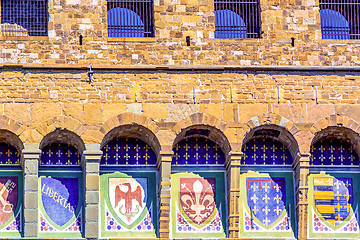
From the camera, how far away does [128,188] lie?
108 ft

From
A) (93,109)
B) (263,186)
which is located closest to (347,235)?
(263,186)

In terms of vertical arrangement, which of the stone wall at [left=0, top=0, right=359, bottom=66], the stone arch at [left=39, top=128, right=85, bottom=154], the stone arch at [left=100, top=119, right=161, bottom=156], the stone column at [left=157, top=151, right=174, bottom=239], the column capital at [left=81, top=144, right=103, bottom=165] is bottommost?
the stone column at [left=157, top=151, right=174, bottom=239]

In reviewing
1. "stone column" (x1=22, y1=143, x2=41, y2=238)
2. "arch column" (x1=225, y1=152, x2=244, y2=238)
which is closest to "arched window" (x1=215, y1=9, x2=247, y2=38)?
"arch column" (x1=225, y1=152, x2=244, y2=238)

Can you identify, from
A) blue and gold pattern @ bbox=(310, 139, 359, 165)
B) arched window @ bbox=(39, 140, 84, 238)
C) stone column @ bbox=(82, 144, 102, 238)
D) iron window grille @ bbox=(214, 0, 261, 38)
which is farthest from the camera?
iron window grille @ bbox=(214, 0, 261, 38)

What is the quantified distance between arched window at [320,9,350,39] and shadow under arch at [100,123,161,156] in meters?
5.06

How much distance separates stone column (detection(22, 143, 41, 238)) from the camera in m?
31.9

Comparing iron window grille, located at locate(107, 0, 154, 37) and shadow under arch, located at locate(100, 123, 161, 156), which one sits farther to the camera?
iron window grille, located at locate(107, 0, 154, 37)

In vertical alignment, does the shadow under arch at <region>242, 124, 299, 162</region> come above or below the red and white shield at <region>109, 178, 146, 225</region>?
above

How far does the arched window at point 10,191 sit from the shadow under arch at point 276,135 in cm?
531

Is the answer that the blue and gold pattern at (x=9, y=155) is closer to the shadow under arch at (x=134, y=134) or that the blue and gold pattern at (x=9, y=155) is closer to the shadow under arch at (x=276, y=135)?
the shadow under arch at (x=134, y=134)

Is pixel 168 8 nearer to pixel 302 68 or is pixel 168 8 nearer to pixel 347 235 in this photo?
pixel 302 68

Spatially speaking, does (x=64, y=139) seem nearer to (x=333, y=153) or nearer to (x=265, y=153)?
(x=265, y=153)

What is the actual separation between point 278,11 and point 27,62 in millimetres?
6089

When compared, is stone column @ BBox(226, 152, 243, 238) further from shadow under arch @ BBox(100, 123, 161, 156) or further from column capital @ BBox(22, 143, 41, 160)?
column capital @ BBox(22, 143, 41, 160)
